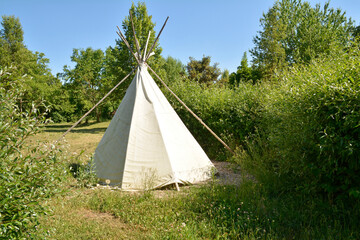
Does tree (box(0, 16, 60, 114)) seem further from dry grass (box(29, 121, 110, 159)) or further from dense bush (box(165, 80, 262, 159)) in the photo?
dense bush (box(165, 80, 262, 159))

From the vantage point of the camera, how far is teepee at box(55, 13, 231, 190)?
5004 millimetres

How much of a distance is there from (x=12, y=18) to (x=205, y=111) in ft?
87.5

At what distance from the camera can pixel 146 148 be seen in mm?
5211

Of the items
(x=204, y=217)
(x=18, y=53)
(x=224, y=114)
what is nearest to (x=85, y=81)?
(x=18, y=53)

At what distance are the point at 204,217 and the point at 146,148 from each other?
85.8 inches

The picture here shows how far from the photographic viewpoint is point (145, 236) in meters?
3.05

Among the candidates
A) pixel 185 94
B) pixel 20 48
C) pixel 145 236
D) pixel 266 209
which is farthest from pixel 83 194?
pixel 20 48

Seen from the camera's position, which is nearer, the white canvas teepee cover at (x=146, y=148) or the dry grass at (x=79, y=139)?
the white canvas teepee cover at (x=146, y=148)

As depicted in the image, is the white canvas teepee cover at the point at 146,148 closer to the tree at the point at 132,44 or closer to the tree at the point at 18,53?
the tree at the point at 132,44

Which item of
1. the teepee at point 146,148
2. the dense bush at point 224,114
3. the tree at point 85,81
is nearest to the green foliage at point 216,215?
the teepee at point 146,148

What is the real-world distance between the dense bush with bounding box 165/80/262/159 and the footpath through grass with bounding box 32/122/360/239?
2842 millimetres

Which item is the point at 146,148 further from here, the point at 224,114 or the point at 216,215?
the point at 224,114

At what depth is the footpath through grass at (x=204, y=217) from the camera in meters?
3.05

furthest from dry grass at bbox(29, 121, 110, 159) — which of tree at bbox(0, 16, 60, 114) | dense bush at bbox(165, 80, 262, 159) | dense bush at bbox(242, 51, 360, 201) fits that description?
tree at bbox(0, 16, 60, 114)
